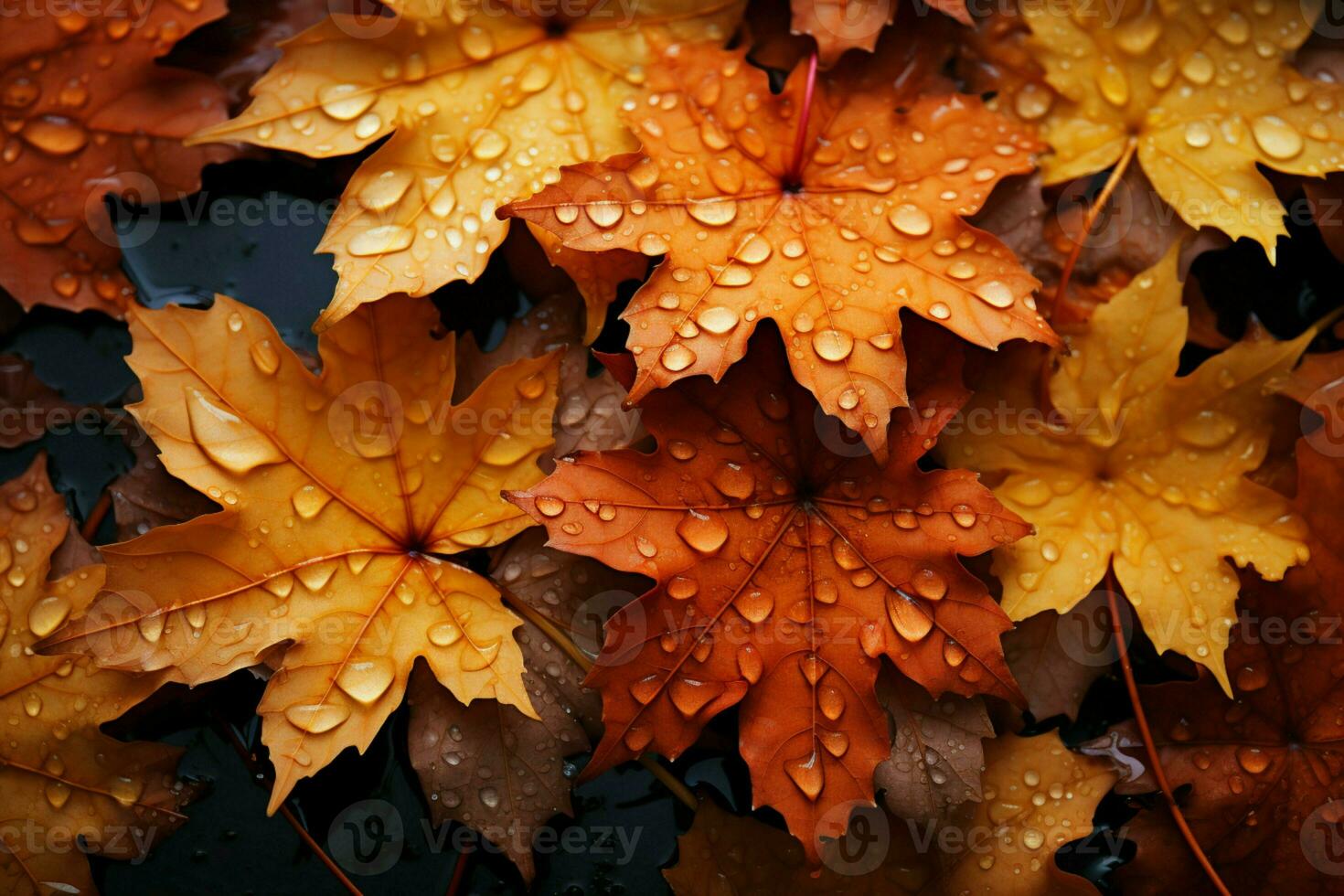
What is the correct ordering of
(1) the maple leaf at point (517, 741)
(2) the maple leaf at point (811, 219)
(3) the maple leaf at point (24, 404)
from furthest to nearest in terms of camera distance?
(3) the maple leaf at point (24, 404) → (1) the maple leaf at point (517, 741) → (2) the maple leaf at point (811, 219)

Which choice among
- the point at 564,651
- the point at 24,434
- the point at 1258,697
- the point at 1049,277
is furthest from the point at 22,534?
the point at 1258,697

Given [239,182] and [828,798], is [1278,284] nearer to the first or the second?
[828,798]

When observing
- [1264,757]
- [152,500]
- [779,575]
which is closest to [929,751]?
[779,575]

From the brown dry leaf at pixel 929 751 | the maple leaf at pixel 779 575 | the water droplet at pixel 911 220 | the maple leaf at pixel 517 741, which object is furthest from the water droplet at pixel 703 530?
the water droplet at pixel 911 220

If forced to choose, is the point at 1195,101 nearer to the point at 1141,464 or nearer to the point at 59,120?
the point at 1141,464

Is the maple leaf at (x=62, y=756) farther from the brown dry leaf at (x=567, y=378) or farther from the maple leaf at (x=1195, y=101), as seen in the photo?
the maple leaf at (x=1195, y=101)
